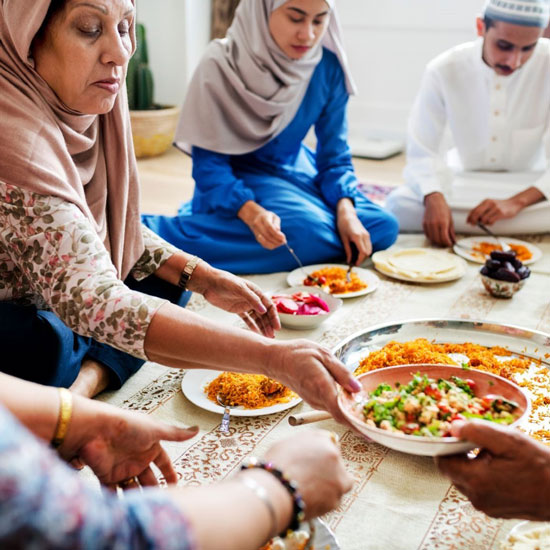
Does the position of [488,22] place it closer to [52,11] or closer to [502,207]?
[502,207]

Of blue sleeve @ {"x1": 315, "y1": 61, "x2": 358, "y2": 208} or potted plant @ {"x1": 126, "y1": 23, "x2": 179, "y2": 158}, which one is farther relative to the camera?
potted plant @ {"x1": 126, "y1": 23, "x2": 179, "y2": 158}

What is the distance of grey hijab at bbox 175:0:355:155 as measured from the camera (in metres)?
2.95

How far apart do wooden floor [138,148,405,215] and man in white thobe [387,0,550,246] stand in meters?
1.21

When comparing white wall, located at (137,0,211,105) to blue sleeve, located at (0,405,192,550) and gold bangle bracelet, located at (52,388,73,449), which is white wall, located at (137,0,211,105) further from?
blue sleeve, located at (0,405,192,550)

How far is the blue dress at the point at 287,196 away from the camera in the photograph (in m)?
2.91

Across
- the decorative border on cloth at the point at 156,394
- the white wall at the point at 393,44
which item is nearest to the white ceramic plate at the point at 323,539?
the decorative border on cloth at the point at 156,394

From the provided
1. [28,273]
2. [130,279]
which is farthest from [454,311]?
[28,273]

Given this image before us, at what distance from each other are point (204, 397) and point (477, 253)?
1.69m

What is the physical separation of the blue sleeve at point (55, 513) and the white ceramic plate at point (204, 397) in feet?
3.49

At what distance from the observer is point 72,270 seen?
4.82 feet

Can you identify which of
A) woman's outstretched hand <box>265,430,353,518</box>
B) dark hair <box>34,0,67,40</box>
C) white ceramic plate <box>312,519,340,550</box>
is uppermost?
dark hair <box>34,0,67,40</box>

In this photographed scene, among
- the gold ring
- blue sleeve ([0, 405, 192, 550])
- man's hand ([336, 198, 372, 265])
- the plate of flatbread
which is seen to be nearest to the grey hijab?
man's hand ([336, 198, 372, 265])

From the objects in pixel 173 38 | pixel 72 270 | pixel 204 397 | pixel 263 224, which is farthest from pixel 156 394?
pixel 173 38

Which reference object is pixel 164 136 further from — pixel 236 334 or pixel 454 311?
pixel 236 334
